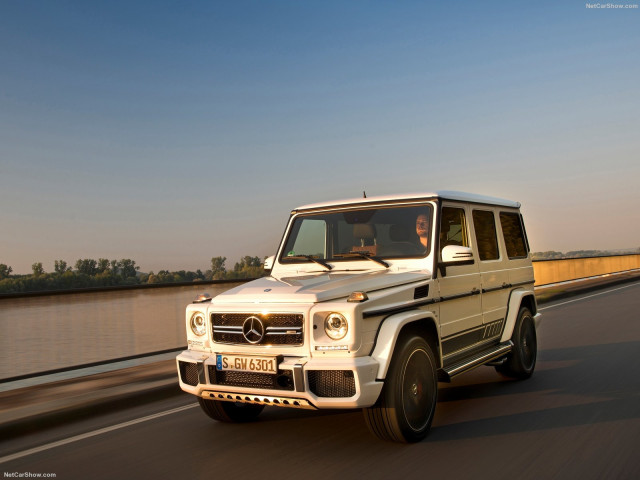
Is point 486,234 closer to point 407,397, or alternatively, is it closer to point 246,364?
point 407,397

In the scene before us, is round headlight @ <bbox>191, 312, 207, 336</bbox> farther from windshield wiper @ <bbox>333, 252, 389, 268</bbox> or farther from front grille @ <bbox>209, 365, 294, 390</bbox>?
windshield wiper @ <bbox>333, 252, 389, 268</bbox>

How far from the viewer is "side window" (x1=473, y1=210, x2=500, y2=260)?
694 centimetres

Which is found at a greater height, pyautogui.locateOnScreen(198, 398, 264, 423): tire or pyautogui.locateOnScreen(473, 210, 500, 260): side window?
pyautogui.locateOnScreen(473, 210, 500, 260): side window

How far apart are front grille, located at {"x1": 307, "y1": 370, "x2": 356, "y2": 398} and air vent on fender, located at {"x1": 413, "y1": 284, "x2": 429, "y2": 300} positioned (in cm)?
109

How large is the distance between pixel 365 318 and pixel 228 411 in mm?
1834

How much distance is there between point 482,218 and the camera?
7.13m

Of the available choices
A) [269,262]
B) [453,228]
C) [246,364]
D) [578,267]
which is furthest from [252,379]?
[578,267]

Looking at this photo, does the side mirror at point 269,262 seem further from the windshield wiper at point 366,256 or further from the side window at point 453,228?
the side window at point 453,228

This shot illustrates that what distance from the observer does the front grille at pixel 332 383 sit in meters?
4.66

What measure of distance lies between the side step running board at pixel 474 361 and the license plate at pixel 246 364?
164 centimetres

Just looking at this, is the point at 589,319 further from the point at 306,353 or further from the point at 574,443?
the point at 306,353

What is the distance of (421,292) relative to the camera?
218 inches

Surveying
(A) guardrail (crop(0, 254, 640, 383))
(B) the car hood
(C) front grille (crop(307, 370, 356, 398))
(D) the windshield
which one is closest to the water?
(A) guardrail (crop(0, 254, 640, 383))

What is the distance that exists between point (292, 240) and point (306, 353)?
7.17 ft
